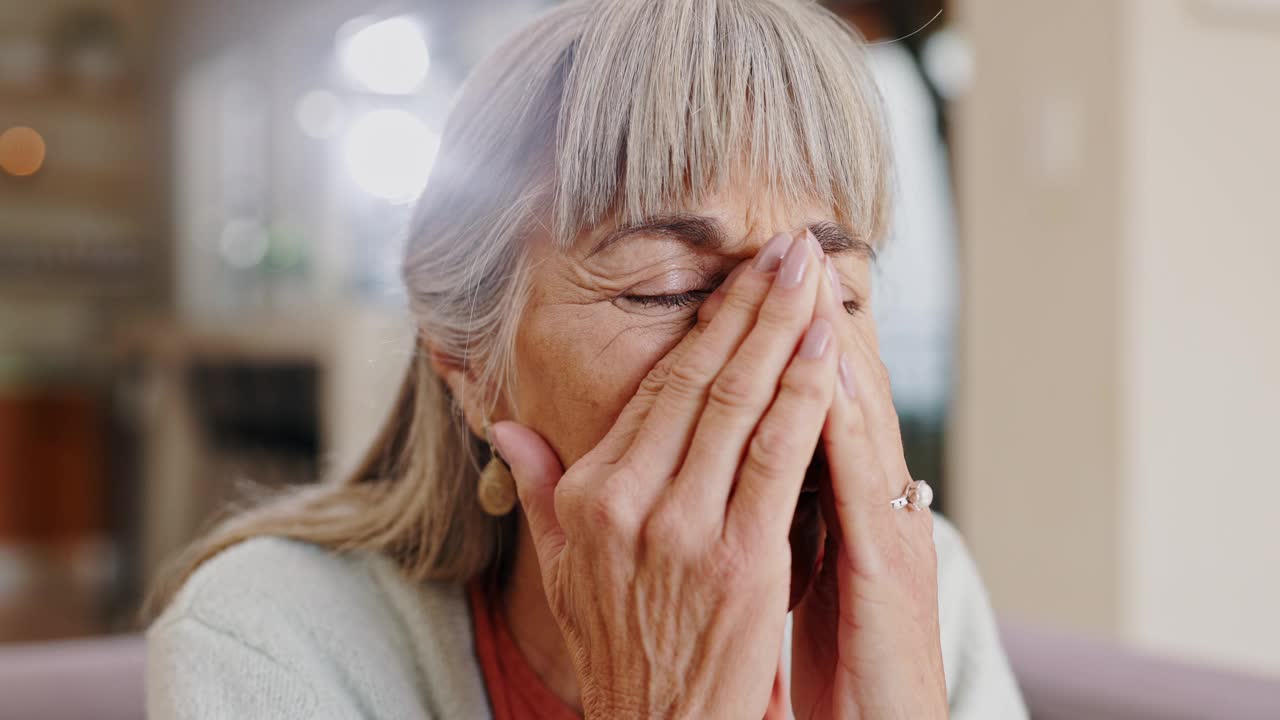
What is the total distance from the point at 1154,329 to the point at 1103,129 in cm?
35

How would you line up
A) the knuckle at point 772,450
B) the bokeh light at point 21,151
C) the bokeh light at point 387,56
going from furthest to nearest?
the bokeh light at point 21,151, the bokeh light at point 387,56, the knuckle at point 772,450

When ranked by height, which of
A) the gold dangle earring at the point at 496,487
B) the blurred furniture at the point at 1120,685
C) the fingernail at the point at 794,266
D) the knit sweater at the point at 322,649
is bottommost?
the blurred furniture at the point at 1120,685

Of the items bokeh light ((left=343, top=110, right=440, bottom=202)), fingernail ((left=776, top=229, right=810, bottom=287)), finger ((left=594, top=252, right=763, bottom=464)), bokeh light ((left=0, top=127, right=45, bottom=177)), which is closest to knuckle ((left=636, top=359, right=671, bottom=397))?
finger ((left=594, top=252, right=763, bottom=464))

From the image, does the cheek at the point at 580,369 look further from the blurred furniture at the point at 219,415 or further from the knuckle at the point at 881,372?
the blurred furniture at the point at 219,415

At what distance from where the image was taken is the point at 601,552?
729mm

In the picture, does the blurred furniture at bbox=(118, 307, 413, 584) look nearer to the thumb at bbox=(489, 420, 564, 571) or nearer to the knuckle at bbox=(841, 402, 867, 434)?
the thumb at bbox=(489, 420, 564, 571)

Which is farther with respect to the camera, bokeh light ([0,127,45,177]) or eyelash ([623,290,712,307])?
bokeh light ([0,127,45,177])

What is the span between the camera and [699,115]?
0.79 meters

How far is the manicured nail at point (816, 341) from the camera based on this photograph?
0.71 m

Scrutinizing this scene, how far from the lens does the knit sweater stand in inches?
31.9

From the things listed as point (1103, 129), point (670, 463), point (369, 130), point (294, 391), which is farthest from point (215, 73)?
point (670, 463)

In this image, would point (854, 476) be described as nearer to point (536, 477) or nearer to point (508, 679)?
point (536, 477)

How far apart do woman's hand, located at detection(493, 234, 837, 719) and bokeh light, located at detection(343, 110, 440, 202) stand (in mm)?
3321

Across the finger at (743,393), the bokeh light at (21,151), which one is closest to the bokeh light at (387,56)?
the bokeh light at (21,151)
